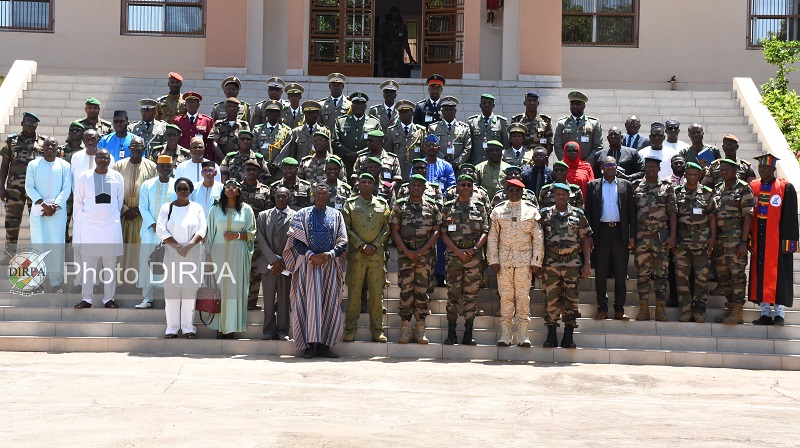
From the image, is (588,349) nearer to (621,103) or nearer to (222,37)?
(621,103)

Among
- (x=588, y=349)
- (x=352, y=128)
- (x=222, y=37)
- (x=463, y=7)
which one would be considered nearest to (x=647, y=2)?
(x=463, y=7)

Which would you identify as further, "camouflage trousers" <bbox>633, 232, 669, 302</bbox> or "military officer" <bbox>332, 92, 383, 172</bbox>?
"military officer" <bbox>332, 92, 383, 172</bbox>

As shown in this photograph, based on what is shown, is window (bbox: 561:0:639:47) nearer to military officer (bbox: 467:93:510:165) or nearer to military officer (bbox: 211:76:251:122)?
military officer (bbox: 467:93:510:165)

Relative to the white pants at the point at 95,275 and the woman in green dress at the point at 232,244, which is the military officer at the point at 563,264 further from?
the white pants at the point at 95,275

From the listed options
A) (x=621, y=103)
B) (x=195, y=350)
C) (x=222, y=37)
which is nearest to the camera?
(x=195, y=350)

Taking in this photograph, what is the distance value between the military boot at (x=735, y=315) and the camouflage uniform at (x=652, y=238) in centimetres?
76

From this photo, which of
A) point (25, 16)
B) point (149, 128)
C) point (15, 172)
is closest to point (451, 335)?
point (149, 128)

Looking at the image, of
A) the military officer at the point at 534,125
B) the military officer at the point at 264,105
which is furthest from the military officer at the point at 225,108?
the military officer at the point at 534,125

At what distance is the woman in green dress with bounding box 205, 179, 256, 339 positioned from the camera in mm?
12141

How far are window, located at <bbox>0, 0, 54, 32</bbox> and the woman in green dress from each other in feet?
37.5

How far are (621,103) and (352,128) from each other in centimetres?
614

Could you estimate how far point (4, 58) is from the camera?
2159 cm

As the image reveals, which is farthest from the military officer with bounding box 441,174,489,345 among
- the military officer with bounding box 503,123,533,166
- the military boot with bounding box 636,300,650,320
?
the military boot with bounding box 636,300,650,320

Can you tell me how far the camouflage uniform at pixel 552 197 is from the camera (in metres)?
12.5
